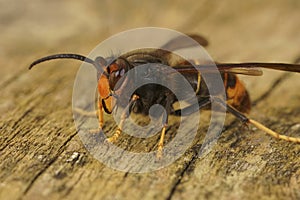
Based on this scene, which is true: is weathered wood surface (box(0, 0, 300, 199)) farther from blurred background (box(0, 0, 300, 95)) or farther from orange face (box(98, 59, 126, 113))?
orange face (box(98, 59, 126, 113))

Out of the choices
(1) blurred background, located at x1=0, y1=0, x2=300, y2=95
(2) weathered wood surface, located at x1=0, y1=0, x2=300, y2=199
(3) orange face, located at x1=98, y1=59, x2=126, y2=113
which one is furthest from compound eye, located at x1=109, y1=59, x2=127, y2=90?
(1) blurred background, located at x1=0, y1=0, x2=300, y2=95

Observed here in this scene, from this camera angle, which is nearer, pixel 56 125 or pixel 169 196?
pixel 169 196

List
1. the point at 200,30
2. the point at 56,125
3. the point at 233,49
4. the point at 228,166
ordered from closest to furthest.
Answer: the point at 228,166 < the point at 56,125 < the point at 233,49 < the point at 200,30

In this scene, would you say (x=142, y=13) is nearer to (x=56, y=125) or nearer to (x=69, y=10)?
(x=69, y=10)

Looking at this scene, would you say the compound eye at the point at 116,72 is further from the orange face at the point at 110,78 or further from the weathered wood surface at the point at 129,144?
the weathered wood surface at the point at 129,144

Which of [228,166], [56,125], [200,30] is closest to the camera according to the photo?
[228,166]

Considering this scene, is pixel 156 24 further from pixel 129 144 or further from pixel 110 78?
pixel 129 144

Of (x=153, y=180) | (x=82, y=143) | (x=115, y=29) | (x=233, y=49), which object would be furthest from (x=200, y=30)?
(x=153, y=180)

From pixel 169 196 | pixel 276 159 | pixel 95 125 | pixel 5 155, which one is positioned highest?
pixel 5 155
